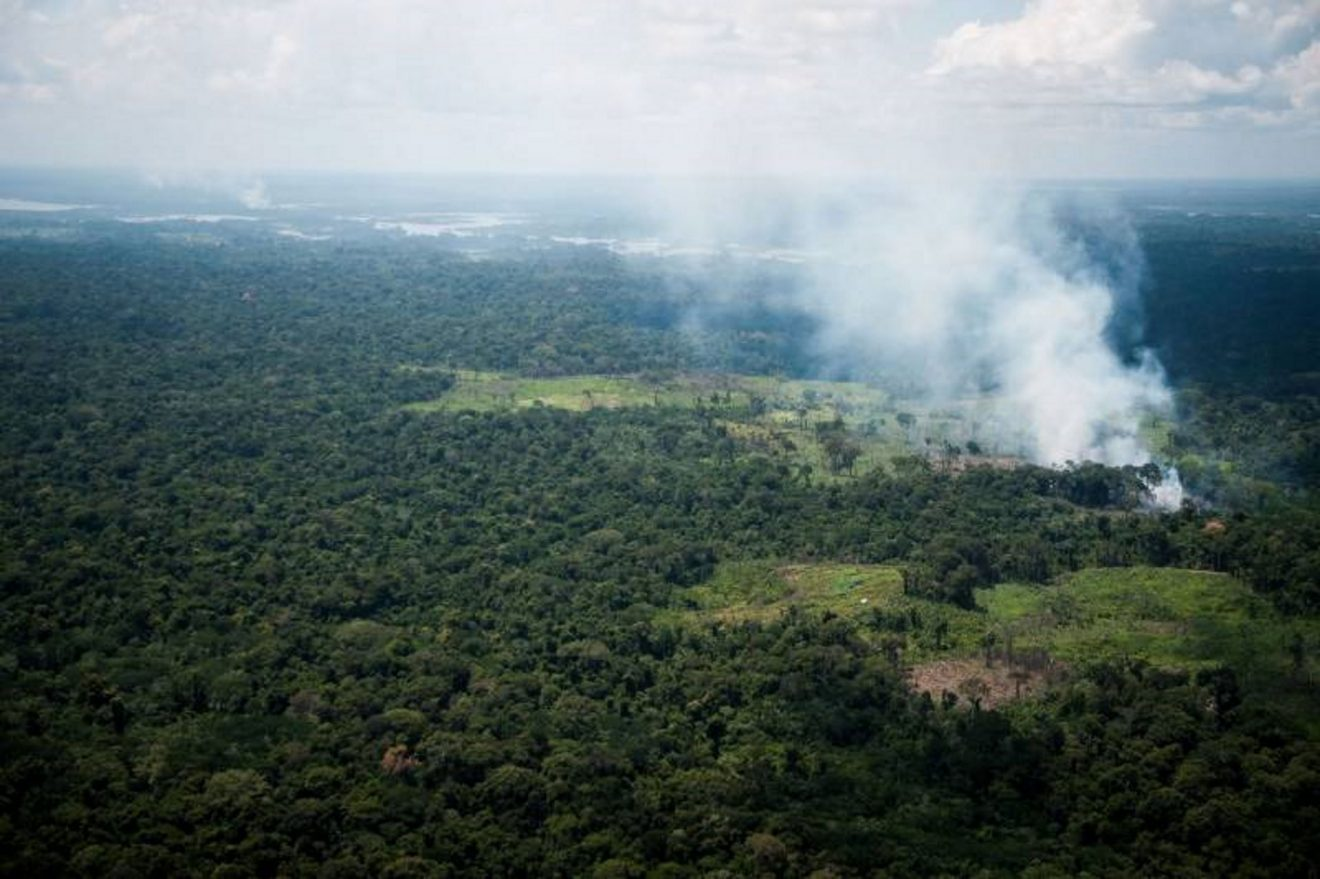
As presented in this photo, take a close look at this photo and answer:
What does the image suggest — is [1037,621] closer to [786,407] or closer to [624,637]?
[624,637]

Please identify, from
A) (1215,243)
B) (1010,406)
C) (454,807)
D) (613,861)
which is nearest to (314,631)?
(454,807)

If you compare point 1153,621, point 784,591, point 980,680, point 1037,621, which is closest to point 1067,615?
point 1037,621

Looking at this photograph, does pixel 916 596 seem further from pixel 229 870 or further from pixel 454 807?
pixel 229 870

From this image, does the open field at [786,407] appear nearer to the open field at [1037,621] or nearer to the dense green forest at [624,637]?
the dense green forest at [624,637]

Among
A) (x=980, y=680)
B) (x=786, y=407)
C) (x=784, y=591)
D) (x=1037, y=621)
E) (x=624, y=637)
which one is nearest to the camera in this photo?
(x=980, y=680)

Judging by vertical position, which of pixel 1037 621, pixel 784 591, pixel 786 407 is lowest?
pixel 784 591

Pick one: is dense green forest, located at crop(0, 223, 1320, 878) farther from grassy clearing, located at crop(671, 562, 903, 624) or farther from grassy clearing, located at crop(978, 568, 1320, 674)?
grassy clearing, located at crop(671, 562, 903, 624)
